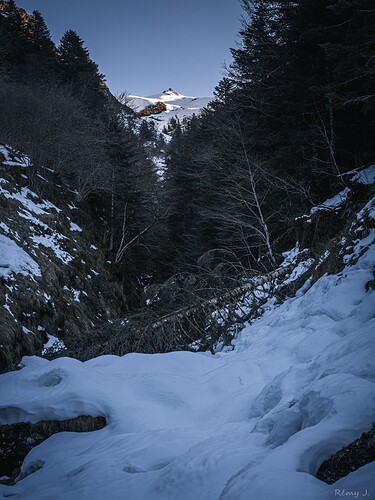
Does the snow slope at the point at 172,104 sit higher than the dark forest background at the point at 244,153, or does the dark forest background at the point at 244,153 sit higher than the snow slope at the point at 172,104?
the snow slope at the point at 172,104

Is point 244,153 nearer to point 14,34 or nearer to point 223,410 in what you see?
point 223,410

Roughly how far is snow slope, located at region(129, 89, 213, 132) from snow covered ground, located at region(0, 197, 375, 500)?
68330 millimetres

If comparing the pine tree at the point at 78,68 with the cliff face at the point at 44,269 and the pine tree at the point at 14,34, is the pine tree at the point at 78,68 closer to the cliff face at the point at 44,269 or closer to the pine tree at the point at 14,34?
the pine tree at the point at 14,34

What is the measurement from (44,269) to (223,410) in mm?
8191

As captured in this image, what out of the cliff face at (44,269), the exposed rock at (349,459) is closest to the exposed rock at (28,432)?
the exposed rock at (349,459)

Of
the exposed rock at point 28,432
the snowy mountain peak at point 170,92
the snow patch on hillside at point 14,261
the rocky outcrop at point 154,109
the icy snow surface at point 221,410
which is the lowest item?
the exposed rock at point 28,432

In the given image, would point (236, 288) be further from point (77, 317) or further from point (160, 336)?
point (77, 317)

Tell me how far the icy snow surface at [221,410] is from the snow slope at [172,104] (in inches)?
2693

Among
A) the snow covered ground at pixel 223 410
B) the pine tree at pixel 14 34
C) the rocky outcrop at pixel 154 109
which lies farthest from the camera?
the rocky outcrop at pixel 154 109

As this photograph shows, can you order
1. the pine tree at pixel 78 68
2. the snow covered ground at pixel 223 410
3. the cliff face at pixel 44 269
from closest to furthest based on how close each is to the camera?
the snow covered ground at pixel 223 410 < the cliff face at pixel 44 269 < the pine tree at pixel 78 68

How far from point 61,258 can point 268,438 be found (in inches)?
411

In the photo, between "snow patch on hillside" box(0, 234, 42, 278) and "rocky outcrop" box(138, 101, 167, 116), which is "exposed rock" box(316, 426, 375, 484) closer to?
"snow patch on hillside" box(0, 234, 42, 278)

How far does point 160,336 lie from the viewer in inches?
206

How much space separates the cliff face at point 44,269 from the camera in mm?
7160
